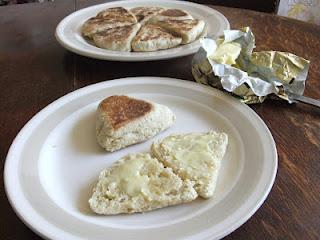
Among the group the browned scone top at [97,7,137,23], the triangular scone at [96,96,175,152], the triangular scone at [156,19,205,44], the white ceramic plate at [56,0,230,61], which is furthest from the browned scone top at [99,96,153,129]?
the browned scone top at [97,7,137,23]

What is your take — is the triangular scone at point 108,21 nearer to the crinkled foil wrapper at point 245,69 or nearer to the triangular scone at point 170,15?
the triangular scone at point 170,15

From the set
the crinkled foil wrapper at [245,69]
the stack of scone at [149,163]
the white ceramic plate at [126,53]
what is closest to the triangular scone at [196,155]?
the stack of scone at [149,163]

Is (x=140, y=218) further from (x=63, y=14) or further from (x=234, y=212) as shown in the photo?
(x=63, y=14)

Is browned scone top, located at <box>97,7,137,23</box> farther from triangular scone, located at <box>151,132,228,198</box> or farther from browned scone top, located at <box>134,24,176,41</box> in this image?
triangular scone, located at <box>151,132,228,198</box>

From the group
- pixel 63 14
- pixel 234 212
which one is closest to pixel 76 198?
pixel 234 212

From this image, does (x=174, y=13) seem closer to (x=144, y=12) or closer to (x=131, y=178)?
(x=144, y=12)

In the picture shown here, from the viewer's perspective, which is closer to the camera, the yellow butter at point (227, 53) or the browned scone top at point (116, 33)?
the yellow butter at point (227, 53)
